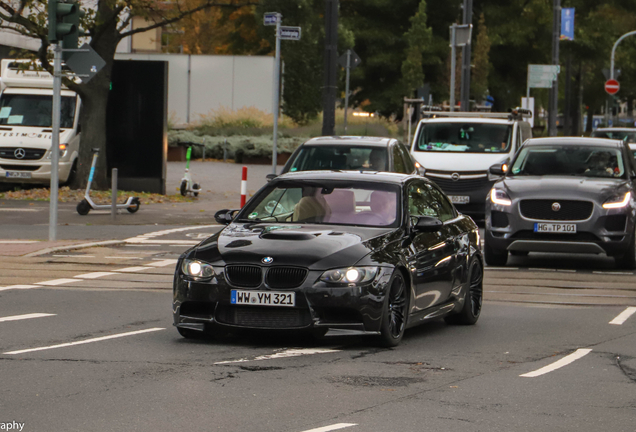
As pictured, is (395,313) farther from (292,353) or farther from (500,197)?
(500,197)

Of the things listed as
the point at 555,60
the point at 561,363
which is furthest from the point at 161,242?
the point at 555,60

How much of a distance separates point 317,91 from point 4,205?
3546 centimetres

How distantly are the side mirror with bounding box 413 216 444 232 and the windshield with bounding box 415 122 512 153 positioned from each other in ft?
45.0

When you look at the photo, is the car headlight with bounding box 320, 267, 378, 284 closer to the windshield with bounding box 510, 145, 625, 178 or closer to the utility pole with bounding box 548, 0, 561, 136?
the windshield with bounding box 510, 145, 625, 178

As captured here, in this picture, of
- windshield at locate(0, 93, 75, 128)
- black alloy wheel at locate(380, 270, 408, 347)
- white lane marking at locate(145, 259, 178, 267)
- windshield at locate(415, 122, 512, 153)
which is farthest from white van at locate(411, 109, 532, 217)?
black alloy wheel at locate(380, 270, 408, 347)

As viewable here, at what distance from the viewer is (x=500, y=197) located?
52.4 ft

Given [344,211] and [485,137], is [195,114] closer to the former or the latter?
[485,137]

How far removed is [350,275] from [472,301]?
2525 mm

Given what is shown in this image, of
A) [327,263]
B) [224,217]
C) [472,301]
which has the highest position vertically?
[224,217]

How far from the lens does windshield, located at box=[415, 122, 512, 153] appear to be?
2356 cm

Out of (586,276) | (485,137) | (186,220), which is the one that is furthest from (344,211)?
(485,137)

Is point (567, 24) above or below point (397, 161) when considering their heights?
above

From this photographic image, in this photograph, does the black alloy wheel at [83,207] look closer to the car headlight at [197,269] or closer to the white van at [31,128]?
the white van at [31,128]

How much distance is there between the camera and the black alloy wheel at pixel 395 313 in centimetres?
906
